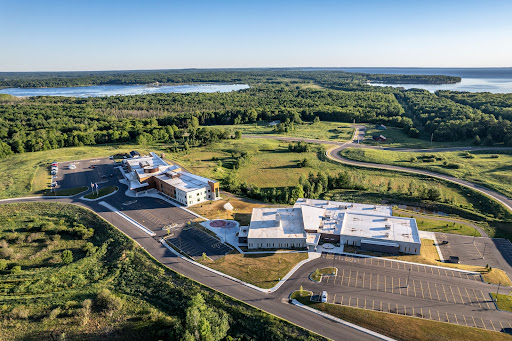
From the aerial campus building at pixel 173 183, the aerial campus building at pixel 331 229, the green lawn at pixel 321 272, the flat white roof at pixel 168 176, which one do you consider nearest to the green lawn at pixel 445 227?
the aerial campus building at pixel 331 229

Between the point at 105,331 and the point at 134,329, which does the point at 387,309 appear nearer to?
the point at 134,329

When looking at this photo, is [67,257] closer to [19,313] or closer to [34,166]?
[19,313]

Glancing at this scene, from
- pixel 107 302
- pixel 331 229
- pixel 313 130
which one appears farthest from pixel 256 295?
pixel 313 130

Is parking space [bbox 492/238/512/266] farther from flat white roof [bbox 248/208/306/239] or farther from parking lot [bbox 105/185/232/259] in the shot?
parking lot [bbox 105/185/232/259]

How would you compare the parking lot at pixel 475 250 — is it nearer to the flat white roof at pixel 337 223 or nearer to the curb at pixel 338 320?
the flat white roof at pixel 337 223

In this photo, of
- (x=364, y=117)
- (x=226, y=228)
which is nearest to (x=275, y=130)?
(x=364, y=117)
